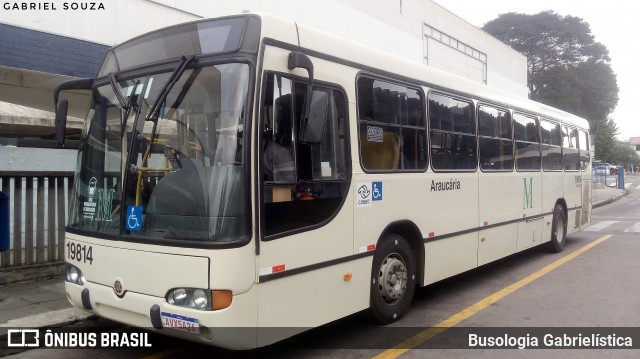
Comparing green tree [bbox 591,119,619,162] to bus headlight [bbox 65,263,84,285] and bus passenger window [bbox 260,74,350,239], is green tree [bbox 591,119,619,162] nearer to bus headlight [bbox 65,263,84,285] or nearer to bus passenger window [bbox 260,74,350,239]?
bus passenger window [bbox 260,74,350,239]

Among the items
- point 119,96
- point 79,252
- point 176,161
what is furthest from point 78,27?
point 176,161

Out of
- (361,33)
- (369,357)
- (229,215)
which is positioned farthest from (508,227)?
(361,33)

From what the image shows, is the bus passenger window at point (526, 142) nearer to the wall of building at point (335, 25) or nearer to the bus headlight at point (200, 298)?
the bus headlight at point (200, 298)

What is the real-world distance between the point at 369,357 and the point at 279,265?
134 centimetres

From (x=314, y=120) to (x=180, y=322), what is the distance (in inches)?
72.8

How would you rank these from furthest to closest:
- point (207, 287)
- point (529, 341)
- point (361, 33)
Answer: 1. point (361, 33)
2. point (529, 341)
3. point (207, 287)

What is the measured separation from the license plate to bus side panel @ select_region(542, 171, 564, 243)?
7.60 m

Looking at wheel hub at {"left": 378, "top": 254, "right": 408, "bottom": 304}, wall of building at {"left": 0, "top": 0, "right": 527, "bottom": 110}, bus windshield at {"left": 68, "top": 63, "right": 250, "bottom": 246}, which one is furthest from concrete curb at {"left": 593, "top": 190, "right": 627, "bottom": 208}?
bus windshield at {"left": 68, "top": 63, "right": 250, "bottom": 246}

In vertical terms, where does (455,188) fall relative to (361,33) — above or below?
below

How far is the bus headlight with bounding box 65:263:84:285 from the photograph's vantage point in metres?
4.52

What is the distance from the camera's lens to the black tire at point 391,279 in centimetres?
524

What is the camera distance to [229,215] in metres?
3.73

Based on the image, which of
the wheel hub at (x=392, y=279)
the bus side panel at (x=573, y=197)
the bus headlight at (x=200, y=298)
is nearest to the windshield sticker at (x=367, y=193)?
the wheel hub at (x=392, y=279)

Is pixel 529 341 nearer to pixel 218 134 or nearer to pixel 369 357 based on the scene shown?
pixel 369 357
